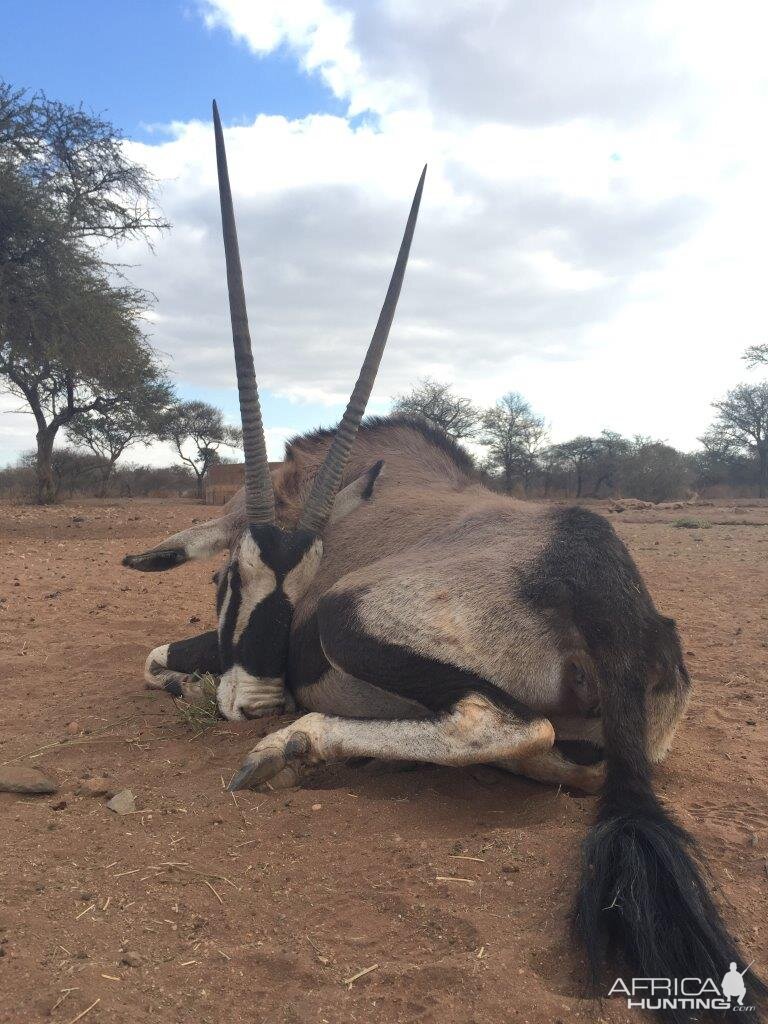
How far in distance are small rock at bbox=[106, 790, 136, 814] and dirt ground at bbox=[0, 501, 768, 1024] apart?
4 centimetres

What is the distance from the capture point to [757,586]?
8.58 m

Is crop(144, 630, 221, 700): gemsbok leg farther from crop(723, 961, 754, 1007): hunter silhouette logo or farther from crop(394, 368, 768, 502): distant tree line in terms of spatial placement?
crop(394, 368, 768, 502): distant tree line

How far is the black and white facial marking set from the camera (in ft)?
13.8

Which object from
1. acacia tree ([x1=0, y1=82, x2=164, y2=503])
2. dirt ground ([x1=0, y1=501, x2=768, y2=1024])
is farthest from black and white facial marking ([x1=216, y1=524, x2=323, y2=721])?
acacia tree ([x1=0, y1=82, x2=164, y2=503])

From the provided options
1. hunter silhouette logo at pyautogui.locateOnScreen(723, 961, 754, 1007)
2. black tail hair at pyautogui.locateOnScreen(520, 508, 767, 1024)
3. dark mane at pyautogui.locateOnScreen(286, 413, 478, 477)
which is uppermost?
dark mane at pyautogui.locateOnScreen(286, 413, 478, 477)

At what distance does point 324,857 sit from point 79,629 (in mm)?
4705

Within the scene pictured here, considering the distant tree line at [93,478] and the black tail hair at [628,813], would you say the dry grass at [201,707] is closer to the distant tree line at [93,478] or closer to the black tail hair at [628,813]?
the black tail hair at [628,813]

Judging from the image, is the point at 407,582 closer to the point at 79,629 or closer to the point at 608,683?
the point at 608,683

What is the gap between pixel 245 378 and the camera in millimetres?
4500

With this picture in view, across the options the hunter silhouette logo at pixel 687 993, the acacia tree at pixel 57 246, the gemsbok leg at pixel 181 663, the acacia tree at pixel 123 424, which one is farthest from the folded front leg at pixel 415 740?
the acacia tree at pixel 123 424

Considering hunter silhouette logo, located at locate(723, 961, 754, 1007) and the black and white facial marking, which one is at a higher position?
the black and white facial marking

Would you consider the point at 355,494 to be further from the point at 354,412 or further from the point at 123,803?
the point at 123,803

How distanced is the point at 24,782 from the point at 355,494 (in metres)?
2.33

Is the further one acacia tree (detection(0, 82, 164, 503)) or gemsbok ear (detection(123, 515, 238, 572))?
acacia tree (detection(0, 82, 164, 503))
